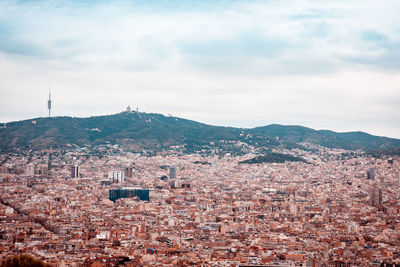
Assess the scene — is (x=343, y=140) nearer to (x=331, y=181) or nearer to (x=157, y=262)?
(x=331, y=181)

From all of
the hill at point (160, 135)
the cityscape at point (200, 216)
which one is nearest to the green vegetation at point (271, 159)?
the cityscape at point (200, 216)

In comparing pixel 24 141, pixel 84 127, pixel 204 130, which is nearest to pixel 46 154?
pixel 24 141

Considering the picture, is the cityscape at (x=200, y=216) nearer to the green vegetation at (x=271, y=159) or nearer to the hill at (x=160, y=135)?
the green vegetation at (x=271, y=159)

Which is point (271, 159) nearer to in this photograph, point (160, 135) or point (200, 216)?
point (160, 135)

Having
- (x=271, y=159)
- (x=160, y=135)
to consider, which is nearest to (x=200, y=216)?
(x=271, y=159)

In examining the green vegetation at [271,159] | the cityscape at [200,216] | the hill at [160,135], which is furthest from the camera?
the hill at [160,135]

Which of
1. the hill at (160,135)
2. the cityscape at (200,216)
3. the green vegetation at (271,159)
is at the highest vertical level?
the hill at (160,135)

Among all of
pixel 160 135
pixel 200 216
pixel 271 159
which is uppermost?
pixel 160 135

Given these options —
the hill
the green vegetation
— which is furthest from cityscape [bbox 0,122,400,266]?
the hill

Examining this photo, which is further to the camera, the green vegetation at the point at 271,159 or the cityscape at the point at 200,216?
the green vegetation at the point at 271,159

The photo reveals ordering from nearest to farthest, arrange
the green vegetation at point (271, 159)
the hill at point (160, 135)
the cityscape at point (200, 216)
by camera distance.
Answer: the cityscape at point (200, 216) < the green vegetation at point (271, 159) < the hill at point (160, 135)
